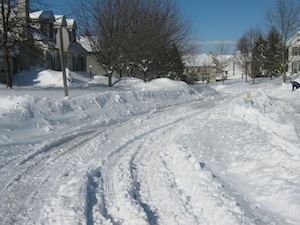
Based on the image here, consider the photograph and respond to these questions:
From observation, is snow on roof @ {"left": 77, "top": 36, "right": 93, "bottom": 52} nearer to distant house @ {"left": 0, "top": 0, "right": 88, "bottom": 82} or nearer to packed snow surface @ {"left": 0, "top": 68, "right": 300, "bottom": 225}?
distant house @ {"left": 0, "top": 0, "right": 88, "bottom": 82}

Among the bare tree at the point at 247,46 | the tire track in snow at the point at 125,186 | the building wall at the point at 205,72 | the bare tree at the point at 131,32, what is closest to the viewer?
the tire track in snow at the point at 125,186

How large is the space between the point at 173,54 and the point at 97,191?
96.6 ft

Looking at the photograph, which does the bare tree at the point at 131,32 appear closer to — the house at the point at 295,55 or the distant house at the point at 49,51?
the distant house at the point at 49,51

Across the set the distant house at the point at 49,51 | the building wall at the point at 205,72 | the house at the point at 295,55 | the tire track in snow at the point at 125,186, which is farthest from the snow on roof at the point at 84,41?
the building wall at the point at 205,72

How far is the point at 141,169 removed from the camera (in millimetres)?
5969

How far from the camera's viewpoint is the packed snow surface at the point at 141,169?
414 cm

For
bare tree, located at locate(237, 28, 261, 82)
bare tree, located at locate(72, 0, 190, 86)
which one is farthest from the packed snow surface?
bare tree, located at locate(237, 28, 261, 82)

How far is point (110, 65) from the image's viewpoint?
83.4ft

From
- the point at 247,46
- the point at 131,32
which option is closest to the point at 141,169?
the point at 131,32

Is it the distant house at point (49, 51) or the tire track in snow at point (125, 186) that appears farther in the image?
the distant house at point (49, 51)

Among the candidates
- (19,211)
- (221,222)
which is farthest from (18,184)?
(221,222)

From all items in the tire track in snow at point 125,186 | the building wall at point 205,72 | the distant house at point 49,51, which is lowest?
the tire track in snow at point 125,186

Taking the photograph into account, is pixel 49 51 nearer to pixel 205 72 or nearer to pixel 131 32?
pixel 131 32

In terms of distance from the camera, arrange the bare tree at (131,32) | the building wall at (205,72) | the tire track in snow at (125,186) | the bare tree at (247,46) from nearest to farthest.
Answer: the tire track in snow at (125,186) < the bare tree at (131,32) < the bare tree at (247,46) < the building wall at (205,72)
